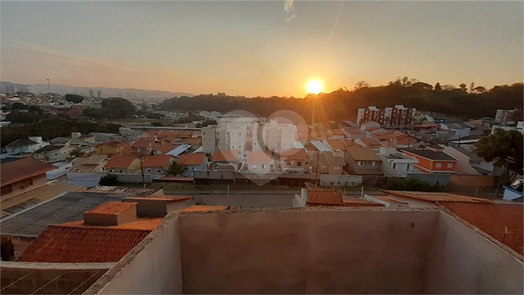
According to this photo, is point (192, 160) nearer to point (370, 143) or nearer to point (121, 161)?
point (121, 161)

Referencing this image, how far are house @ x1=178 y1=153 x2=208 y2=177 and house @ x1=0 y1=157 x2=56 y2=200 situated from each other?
891 centimetres

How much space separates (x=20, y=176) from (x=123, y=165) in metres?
9.04

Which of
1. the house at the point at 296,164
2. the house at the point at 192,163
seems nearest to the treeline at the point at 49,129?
the house at the point at 192,163

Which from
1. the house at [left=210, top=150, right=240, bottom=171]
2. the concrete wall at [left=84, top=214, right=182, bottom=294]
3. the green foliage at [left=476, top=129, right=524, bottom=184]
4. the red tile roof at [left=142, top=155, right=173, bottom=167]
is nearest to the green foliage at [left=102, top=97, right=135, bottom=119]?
the red tile roof at [left=142, top=155, right=173, bottom=167]

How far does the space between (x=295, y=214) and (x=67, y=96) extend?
67750 mm

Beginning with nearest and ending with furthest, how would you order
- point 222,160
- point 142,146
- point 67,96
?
point 222,160, point 142,146, point 67,96

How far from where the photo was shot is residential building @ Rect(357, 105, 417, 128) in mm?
32969

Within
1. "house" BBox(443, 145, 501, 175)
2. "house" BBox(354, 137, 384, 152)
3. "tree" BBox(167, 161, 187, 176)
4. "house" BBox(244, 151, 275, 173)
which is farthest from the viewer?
"house" BBox(354, 137, 384, 152)

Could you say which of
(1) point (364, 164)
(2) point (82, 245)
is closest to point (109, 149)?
(1) point (364, 164)

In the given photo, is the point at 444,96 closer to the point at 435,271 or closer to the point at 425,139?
the point at 425,139

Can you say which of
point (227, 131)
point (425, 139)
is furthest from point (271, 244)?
point (425, 139)

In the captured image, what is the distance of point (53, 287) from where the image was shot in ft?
7.46

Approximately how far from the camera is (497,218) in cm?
387

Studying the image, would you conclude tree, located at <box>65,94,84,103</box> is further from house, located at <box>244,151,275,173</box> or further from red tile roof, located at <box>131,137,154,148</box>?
house, located at <box>244,151,275,173</box>
